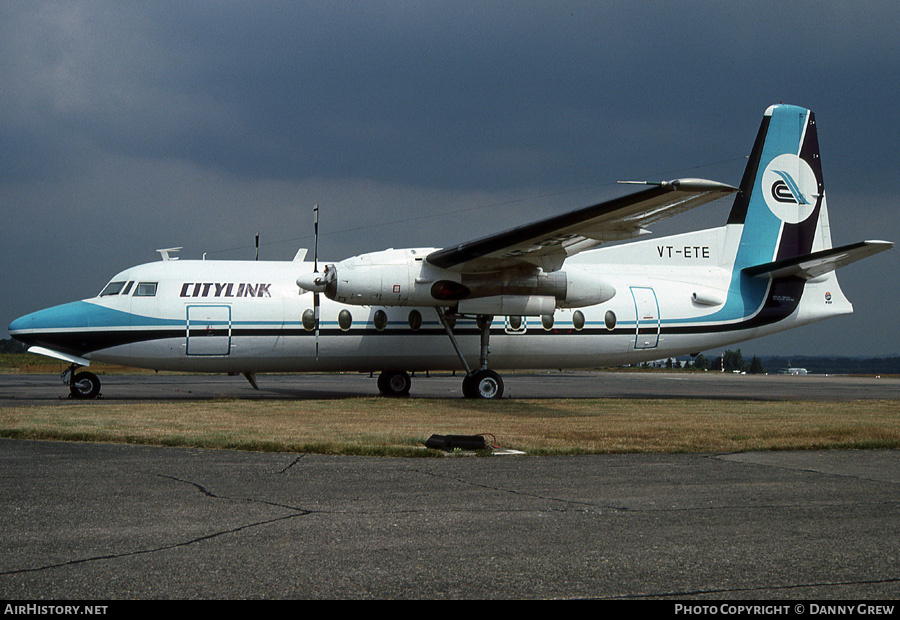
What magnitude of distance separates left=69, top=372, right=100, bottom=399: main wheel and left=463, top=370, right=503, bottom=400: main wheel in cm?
929

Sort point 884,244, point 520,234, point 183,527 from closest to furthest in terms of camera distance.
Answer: point 183,527 → point 520,234 → point 884,244

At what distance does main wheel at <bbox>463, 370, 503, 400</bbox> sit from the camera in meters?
19.9

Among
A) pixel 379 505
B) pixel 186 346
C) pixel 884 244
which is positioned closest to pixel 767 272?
pixel 884 244

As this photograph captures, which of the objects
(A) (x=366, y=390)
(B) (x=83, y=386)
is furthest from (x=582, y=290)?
(B) (x=83, y=386)

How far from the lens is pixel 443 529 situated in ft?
17.2

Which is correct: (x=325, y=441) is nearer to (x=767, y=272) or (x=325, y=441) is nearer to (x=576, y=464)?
(x=576, y=464)

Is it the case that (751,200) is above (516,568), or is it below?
above

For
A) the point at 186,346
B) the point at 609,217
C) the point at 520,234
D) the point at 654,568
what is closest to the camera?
the point at 654,568

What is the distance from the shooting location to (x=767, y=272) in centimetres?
2252

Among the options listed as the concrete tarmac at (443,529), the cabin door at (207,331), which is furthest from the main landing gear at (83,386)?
the concrete tarmac at (443,529)

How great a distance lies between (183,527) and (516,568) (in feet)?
7.51

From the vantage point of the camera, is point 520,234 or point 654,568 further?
point 520,234

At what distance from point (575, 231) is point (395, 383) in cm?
763

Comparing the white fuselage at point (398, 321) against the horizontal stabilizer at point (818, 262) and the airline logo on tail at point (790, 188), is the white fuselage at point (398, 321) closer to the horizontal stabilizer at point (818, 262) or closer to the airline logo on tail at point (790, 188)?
the horizontal stabilizer at point (818, 262)
